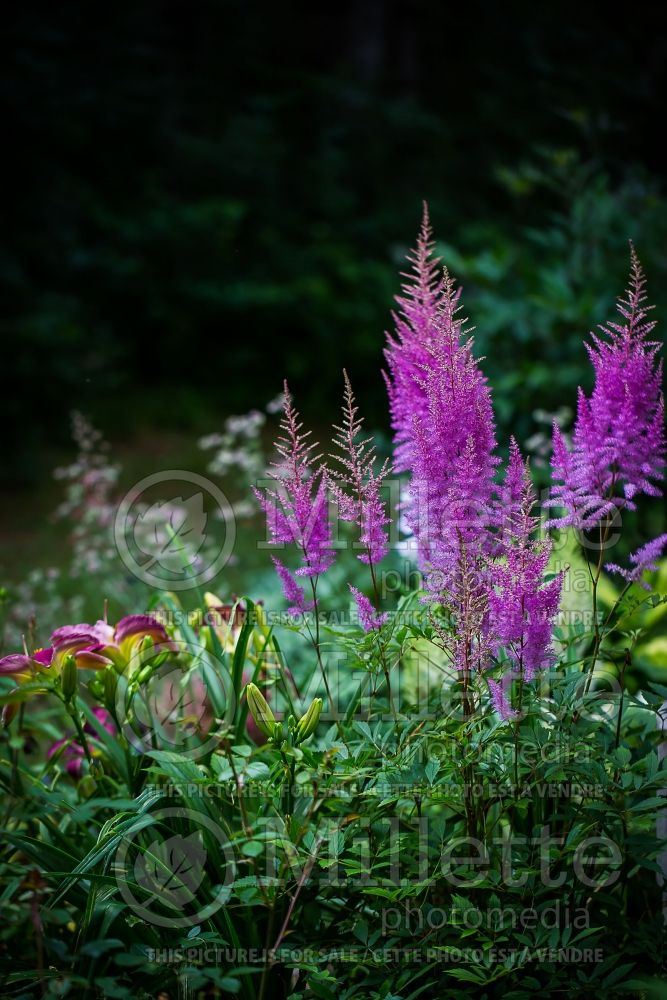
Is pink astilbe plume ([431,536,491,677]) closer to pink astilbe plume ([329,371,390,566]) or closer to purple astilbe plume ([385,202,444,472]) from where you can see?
pink astilbe plume ([329,371,390,566])

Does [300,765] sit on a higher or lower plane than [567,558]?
lower

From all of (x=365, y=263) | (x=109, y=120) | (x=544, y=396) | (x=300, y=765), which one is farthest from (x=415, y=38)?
(x=300, y=765)

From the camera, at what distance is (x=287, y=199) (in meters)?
8.63

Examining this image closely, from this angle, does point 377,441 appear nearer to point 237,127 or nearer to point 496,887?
point 496,887

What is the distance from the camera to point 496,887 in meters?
1.43

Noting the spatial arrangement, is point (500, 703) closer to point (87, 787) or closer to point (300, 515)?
point (300, 515)

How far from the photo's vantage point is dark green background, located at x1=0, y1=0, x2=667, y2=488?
204 inches

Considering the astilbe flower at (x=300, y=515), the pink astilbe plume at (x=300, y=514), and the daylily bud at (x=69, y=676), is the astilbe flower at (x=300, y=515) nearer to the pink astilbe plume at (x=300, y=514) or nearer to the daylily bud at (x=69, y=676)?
the pink astilbe plume at (x=300, y=514)

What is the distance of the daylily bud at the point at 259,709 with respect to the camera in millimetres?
1525

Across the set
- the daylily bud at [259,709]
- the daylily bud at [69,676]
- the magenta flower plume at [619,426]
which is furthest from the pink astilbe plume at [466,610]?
the daylily bud at [69,676]

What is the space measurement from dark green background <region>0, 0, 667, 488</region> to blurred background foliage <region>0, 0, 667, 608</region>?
0.08 feet

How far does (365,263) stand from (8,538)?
4744mm

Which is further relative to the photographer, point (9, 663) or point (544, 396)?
point (544, 396)

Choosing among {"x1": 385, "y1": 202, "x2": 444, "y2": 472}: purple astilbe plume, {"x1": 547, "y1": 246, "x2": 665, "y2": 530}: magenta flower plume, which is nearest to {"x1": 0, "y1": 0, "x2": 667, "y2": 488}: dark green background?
{"x1": 385, "y1": 202, "x2": 444, "y2": 472}: purple astilbe plume
